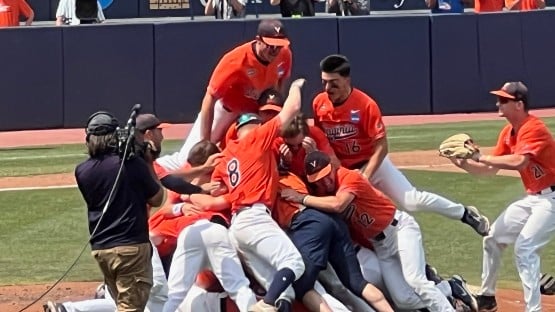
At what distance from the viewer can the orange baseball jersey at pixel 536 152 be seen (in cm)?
912

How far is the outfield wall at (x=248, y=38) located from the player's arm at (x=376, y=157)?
423 inches

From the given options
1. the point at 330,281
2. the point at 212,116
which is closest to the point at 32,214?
the point at 212,116

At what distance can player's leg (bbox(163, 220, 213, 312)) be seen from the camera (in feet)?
27.9

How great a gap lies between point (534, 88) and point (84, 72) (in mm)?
7959

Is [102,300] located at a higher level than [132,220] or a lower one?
lower

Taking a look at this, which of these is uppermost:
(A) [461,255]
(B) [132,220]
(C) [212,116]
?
(C) [212,116]

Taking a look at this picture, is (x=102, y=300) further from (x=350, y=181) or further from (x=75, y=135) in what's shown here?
(x=75, y=135)

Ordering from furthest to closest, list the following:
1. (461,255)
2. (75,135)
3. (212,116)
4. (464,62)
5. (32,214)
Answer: (464,62) → (75,135) → (32,214) → (461,255) → (212,116)

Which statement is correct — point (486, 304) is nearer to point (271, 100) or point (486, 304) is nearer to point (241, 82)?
point (271, 100)

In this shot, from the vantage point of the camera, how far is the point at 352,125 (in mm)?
9242

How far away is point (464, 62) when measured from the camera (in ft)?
67.9

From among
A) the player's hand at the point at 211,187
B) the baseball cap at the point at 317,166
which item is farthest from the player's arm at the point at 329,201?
the player's hand at the point at 211,187

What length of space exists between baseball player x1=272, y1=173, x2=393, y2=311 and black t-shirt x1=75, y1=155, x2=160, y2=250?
4.12 ft

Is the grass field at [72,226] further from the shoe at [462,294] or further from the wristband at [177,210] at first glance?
the wristband at [177,210]
